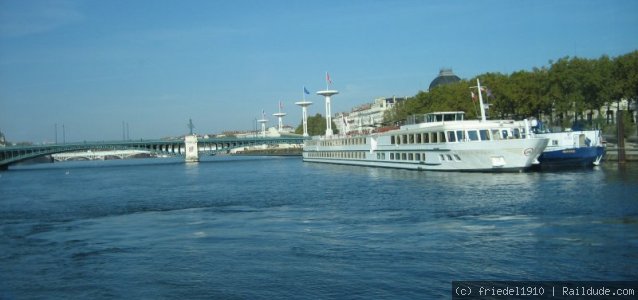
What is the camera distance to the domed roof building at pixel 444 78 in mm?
163625

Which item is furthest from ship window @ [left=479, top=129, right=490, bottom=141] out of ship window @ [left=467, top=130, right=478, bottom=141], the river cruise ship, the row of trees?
the row of trees

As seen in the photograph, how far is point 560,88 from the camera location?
2985 inches

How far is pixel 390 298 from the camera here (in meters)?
14.6

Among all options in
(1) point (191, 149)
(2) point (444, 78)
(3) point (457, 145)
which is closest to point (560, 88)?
(3) point (457, 145)

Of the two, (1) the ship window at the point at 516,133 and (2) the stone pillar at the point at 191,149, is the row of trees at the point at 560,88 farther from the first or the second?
(2) the stone pillar at the point at 191,149

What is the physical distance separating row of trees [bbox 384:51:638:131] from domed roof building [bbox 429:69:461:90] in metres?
74.4

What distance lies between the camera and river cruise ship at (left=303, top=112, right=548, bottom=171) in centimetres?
4584

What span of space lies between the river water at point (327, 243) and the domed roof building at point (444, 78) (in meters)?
127

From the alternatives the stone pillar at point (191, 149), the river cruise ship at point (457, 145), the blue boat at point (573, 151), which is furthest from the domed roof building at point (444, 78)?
the blue boat at point (573, 151)

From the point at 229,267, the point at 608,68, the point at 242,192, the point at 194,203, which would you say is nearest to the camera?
the point at 229,267

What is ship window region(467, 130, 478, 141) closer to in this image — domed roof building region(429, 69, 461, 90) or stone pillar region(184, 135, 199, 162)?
stone pillar region(184, 135, 199, 162)

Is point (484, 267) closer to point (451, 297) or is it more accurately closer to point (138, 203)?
point (451, 297)

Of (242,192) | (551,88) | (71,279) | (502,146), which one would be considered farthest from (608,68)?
(71,279)

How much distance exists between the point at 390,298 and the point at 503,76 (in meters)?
75.0
